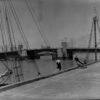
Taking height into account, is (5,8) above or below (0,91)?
above

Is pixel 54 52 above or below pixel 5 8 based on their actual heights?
below

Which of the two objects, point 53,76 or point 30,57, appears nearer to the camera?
point 53,76

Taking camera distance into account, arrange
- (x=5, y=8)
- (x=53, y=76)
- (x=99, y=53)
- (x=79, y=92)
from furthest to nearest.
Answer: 1. (x=99, y=53)
2. (x=5, y=8)
3. (x=53, y=76)
4. (x=79, y=92)

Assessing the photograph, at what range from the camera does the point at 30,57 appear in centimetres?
8638

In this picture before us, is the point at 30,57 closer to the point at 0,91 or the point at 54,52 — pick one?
the point at 54,52

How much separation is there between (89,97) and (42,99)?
56.9 inches

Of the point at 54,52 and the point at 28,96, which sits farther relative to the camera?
the point at 54,52

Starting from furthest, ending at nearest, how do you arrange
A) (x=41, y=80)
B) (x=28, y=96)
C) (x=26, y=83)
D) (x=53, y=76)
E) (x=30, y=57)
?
(x=30, y=57), (x=53, y=76), (x=41, y=80), (x=26, y=83), (x=28, y=96)

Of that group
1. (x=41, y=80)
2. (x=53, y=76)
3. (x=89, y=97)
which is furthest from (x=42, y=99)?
(x=53, y=76)

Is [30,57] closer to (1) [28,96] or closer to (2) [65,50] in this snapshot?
(2) [65,50]

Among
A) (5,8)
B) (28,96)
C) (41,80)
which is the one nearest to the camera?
(28,96)

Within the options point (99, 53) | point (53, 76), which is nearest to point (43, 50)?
point (99, 53)

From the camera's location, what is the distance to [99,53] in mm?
79750

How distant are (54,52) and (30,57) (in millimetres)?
8997
